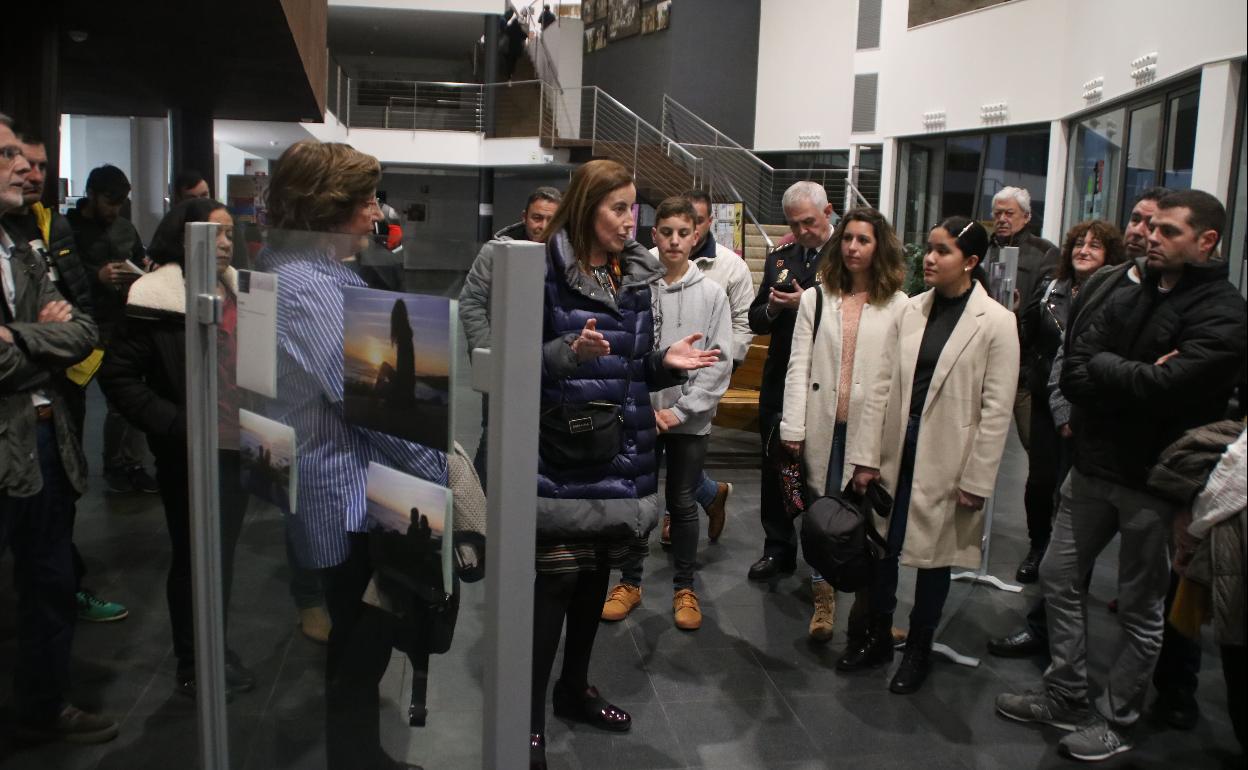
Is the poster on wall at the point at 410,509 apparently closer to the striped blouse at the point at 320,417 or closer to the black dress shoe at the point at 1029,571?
the striped blouse at the point at 320,417

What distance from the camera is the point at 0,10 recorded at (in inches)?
185

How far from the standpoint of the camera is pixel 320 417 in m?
1.87

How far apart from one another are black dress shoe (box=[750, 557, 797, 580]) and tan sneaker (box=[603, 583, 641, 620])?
0.67 meters

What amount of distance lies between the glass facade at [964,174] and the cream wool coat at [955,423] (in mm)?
9805

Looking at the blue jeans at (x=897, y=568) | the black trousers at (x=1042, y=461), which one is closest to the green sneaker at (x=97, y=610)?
the blue jeans at (x=897, y=568)

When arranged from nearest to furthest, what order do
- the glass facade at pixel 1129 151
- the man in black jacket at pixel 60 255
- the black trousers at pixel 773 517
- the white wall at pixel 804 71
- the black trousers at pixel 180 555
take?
the black trousers at pixel 180 555 → the man in black jacket at pixel 60 255 → the black trousers at pixel 773 517 → the glass facade at pixel 1129 151 → the white wall at pixel 804 71

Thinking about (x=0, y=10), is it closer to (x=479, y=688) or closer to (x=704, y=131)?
(x=479, y=688)

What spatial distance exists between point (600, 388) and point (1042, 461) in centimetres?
251

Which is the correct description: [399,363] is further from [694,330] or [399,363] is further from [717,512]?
[717,512]

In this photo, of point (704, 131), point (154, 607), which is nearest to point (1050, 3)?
point (704, 131)

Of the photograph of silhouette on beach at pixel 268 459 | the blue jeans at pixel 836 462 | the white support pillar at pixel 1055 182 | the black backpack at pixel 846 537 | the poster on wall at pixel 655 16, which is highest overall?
the poster on wall at pixel 655 16

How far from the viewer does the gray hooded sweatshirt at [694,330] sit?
4250 millimetres

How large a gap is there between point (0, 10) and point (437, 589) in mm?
4360

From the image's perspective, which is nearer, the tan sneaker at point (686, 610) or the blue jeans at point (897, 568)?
the blue jeans at point (897, 568)
